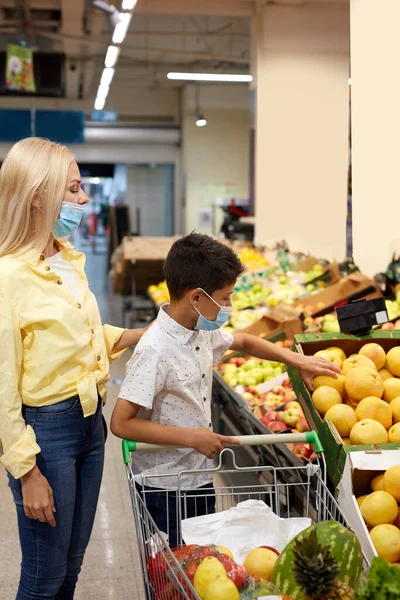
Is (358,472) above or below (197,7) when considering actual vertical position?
below

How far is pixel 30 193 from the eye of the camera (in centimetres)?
188

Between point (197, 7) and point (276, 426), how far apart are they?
681 centimetres

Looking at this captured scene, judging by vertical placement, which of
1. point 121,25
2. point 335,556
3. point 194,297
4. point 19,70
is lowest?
point 335,556

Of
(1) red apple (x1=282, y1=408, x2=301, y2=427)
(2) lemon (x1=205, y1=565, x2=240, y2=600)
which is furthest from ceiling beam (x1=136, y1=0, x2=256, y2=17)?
(2) lemon (x1=205, y1=565, x2=240, y2=600)

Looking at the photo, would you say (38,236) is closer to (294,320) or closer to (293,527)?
(293,527)

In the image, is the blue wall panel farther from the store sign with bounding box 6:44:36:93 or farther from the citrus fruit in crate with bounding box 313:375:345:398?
the citrus fruit in crate with bounding box 313:375:345:398

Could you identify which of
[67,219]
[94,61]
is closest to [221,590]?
[67,219]

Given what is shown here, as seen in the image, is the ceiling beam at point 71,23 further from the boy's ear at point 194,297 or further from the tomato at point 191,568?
the tomato at point 191,568

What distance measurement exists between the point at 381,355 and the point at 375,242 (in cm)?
314

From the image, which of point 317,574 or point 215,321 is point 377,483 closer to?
point 215,321

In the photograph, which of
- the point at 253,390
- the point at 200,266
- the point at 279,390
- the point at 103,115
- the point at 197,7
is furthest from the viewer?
the point at 103,115

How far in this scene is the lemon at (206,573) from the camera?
1.41 metres

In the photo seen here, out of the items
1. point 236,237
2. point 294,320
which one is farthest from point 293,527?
point 236,237

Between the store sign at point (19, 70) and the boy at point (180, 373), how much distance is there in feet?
31.2
